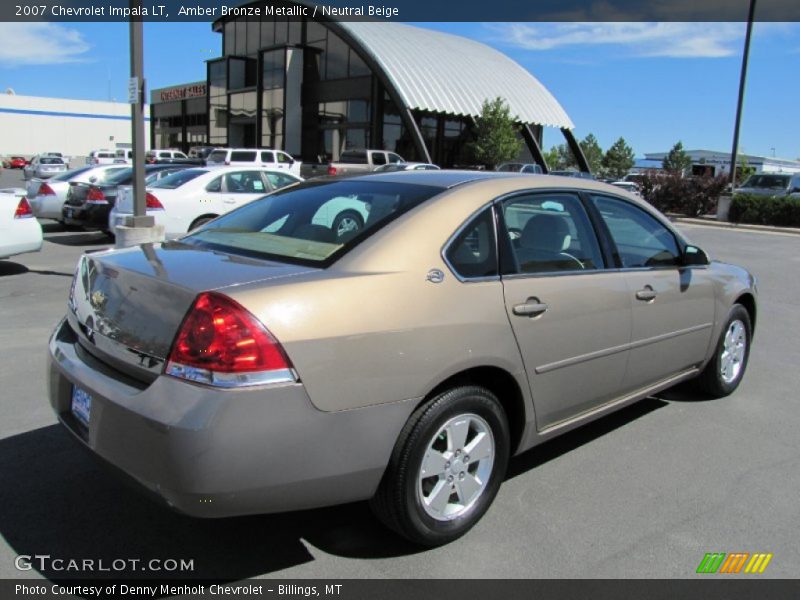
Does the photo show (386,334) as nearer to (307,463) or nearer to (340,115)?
(307,463)

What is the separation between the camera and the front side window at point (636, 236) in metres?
4.05

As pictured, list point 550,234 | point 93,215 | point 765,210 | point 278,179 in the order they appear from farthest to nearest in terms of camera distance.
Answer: point 765,210
point 93,215
point 278,179
point 550,234

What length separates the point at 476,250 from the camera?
319 centimetres

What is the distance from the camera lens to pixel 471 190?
3354 millimetres

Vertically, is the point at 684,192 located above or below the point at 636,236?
above

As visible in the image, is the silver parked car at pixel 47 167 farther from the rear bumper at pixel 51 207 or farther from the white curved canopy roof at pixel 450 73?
the rear bumper at pixel 51 207

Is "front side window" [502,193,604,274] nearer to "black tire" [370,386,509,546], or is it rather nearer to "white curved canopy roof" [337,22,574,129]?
"black tire" [370,386,509,546]

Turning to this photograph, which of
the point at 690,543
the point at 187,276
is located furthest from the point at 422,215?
the point at 690,543

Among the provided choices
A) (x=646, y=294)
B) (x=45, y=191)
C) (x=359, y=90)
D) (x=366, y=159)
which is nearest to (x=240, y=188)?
(x=45, y=191)

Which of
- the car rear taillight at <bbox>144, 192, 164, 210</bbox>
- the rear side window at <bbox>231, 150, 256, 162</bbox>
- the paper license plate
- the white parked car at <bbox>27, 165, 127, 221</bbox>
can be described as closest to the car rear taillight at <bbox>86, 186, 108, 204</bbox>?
the white parked car at <bbox>27, 165, 127, 221</bbox>

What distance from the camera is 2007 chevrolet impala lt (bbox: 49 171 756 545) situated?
2.42 meters

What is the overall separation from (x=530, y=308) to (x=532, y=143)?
4714 centimetres

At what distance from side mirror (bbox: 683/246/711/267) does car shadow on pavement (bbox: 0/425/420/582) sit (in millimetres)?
2677

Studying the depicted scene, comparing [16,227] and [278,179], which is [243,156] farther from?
[16,227]
